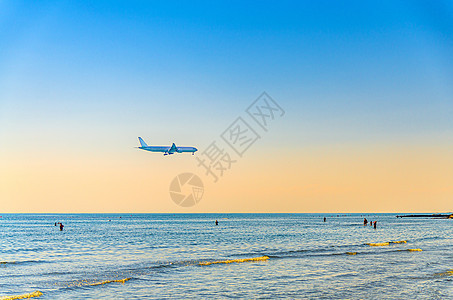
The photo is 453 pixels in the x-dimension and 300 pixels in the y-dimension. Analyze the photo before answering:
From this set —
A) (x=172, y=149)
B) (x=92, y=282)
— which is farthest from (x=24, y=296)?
(x=172, y=149)

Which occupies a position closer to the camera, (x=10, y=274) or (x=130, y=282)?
(x=130, y=282)

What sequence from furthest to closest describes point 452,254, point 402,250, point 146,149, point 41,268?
point 146,149 → point 402,250 → point 452,254 → point 41,268

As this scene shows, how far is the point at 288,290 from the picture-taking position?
2486cm

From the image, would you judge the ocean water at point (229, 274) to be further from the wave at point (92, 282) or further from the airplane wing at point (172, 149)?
the airplane wing at point (172, 149)

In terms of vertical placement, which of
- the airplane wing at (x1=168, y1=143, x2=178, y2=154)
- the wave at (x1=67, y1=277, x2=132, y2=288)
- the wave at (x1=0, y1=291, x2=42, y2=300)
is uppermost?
the airplane wing at (x1=168, y1=143, x2=178, y2=154)

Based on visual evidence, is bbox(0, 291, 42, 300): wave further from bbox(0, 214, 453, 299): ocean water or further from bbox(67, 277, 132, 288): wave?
bbox(67, 277, 132, 288): wave

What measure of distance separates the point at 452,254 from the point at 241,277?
24.2 m

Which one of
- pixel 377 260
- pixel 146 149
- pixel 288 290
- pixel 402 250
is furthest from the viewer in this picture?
pixel 146 149

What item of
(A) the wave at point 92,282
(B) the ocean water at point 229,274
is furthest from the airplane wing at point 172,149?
(A) the wave at point 92,282

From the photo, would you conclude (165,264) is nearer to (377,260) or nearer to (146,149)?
(377,260)

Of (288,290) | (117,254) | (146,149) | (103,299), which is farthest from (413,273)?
(146,149)

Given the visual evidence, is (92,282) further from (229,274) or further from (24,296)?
(229,274)

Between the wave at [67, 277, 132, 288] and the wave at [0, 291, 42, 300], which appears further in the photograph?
the wave at [67, 277, 132, 288]

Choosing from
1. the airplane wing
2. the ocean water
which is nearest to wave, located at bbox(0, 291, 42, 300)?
the ocean water
